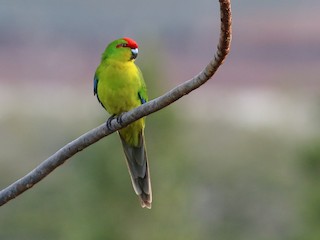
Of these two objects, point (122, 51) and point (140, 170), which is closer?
point (140, 170)

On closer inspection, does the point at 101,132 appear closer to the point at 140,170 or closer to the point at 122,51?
the point at 140,170

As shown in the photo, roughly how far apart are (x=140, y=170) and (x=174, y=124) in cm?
867

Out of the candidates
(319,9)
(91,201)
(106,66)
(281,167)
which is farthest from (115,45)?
(319,9)

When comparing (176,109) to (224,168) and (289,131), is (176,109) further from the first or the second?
(289,131)

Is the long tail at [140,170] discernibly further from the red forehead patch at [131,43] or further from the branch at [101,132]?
the branch at [101,132]

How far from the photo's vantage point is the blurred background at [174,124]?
564 inches

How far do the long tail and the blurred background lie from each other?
297 inches

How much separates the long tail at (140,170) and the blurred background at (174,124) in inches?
297

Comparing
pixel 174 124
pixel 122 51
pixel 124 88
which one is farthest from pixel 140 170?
pixel 174 124

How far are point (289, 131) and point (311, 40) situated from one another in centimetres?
1503

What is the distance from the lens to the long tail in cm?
582

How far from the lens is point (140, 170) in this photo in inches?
235

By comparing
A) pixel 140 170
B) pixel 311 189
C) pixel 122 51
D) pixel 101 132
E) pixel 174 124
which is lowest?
pixel 311 189

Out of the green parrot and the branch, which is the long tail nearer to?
the green parrot
